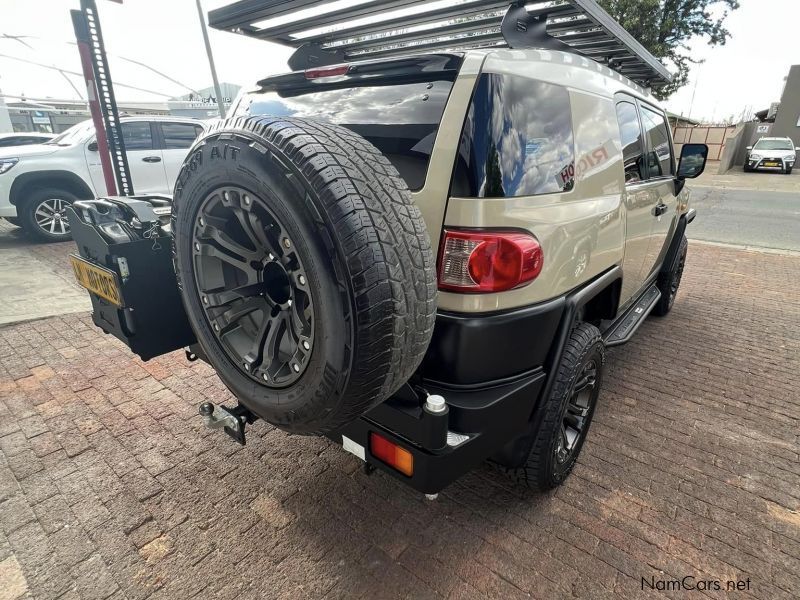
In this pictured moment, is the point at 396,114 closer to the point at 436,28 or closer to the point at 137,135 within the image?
the point at 436,28

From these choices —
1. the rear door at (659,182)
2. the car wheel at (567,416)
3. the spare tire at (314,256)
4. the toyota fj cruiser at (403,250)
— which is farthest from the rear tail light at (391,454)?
the rear door at (659,182)

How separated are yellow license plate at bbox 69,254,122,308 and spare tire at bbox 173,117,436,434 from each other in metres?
0.45

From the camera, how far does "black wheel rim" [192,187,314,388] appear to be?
155 centimetres

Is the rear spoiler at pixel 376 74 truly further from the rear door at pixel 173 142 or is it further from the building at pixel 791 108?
the building at pixel 791 108

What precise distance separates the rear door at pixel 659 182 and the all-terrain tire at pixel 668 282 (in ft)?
1.39

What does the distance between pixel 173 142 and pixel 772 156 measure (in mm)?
28053

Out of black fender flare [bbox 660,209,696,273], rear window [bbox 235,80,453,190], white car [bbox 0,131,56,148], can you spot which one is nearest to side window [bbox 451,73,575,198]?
rear window [bbox 235,80,453,190]

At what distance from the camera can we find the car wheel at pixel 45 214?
7.16 metres

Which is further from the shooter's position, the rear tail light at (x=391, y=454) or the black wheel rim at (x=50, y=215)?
the black wheel rim at (x=50, y=215)

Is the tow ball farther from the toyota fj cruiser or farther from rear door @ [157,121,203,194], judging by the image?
rear door @ [157,121,203,194]

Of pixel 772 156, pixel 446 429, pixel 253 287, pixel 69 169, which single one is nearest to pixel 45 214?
pixel 69 169

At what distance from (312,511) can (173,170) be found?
302 inches

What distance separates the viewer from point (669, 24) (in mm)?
17875

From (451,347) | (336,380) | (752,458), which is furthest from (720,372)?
(336,380)
